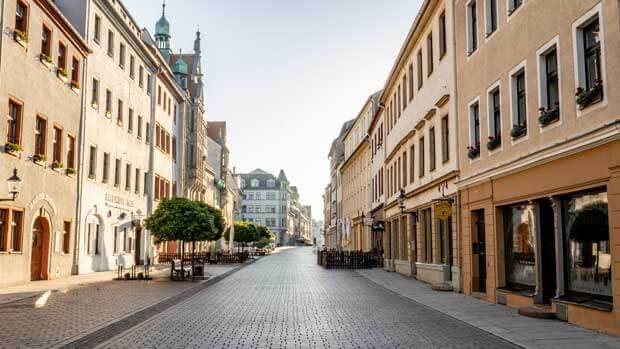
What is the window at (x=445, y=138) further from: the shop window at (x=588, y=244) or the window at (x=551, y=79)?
the shop window at (x=588, y=244)

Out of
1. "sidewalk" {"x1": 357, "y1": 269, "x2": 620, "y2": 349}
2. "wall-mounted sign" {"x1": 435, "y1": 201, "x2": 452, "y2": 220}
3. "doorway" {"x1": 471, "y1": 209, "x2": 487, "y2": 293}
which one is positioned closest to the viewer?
"sidewalk" {"x1": 357, "y1": 269, "x2": 620, "y2": 349}

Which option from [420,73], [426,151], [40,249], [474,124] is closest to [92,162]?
[40,249]

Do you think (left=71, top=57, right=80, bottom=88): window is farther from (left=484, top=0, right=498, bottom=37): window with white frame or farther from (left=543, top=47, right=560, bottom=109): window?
(left=543, top=47, right=560, bottom=109): window

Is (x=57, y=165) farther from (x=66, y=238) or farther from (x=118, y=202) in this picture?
(x=118, y=202)

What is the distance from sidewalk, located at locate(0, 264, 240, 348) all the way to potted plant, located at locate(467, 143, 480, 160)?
9.99 metres

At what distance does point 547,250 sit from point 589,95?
172 inches

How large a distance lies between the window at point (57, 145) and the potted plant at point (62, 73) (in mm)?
2136

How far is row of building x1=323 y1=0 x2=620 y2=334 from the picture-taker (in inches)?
462

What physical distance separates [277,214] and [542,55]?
154800mm

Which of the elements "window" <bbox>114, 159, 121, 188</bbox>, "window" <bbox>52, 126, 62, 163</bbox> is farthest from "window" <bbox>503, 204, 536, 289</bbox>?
"window" <bbox>114, 159, 121, 188</bbox>

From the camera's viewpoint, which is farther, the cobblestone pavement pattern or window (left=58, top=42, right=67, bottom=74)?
window (left=58, top=42, right=67, bottom=74)

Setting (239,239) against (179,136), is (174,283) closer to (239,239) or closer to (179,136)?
(179,136)

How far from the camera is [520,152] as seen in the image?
15.7 metres

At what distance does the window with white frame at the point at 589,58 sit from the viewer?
11.7 metres
